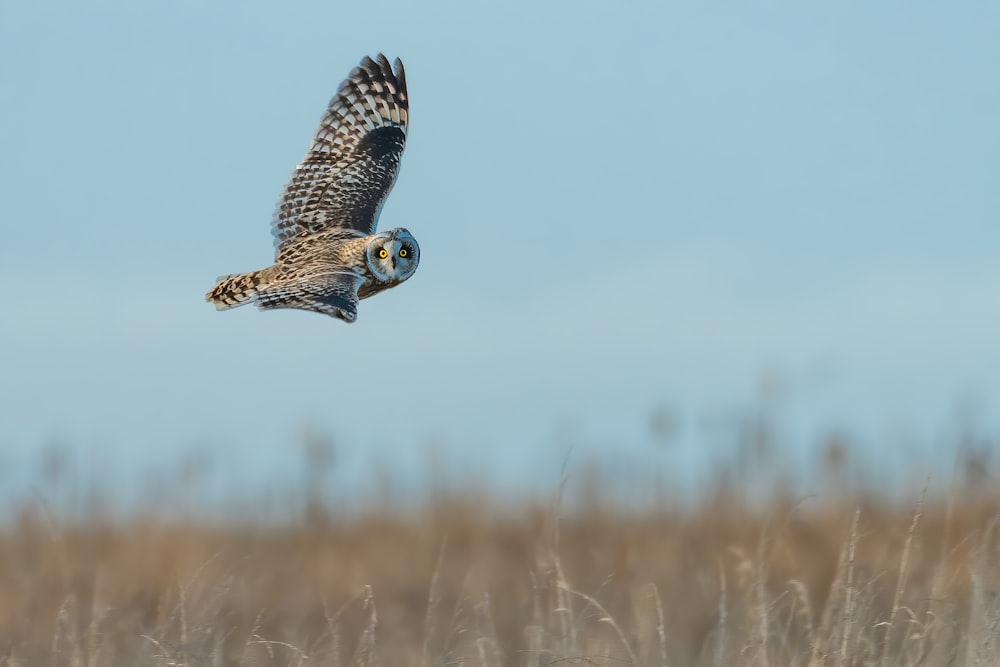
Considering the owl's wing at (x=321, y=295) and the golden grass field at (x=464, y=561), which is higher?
the owl's wing at (x=321, y=295)

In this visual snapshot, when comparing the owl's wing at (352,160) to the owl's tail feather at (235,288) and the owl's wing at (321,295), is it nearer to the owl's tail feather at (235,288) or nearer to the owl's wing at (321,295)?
the owl's tail feather at (235,288)

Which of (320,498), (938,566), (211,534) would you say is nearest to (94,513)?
(211,534)

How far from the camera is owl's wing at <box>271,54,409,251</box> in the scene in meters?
5.81

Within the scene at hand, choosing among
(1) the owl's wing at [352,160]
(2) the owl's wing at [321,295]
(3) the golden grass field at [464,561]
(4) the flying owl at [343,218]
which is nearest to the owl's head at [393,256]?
(4) the flying owl at [343,218]

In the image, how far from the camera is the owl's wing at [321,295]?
156 inches

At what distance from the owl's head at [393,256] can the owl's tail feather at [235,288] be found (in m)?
0.37

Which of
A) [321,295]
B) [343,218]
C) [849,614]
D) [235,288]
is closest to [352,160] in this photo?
[343,218]

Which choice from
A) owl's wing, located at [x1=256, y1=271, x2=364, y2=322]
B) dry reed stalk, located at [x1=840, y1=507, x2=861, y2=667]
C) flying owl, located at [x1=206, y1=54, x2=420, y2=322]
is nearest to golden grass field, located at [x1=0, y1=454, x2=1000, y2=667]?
flying owl, located at [x1=206, y1=54, x2=420, y2=322]

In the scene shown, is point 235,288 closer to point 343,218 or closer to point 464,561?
point 343,218

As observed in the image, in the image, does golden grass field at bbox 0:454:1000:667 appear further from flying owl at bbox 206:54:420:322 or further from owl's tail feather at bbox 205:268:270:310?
flying owl at bbox 206:54:420:322

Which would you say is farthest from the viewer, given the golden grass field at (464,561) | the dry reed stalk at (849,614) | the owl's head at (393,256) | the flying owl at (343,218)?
the golden grass field at (464,561)

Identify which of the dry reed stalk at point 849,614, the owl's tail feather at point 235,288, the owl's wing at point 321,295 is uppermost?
the owl's tail feather at point 235,288

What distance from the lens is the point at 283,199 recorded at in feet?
19.3

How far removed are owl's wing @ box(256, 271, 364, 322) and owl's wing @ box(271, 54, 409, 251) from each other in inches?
44.0
